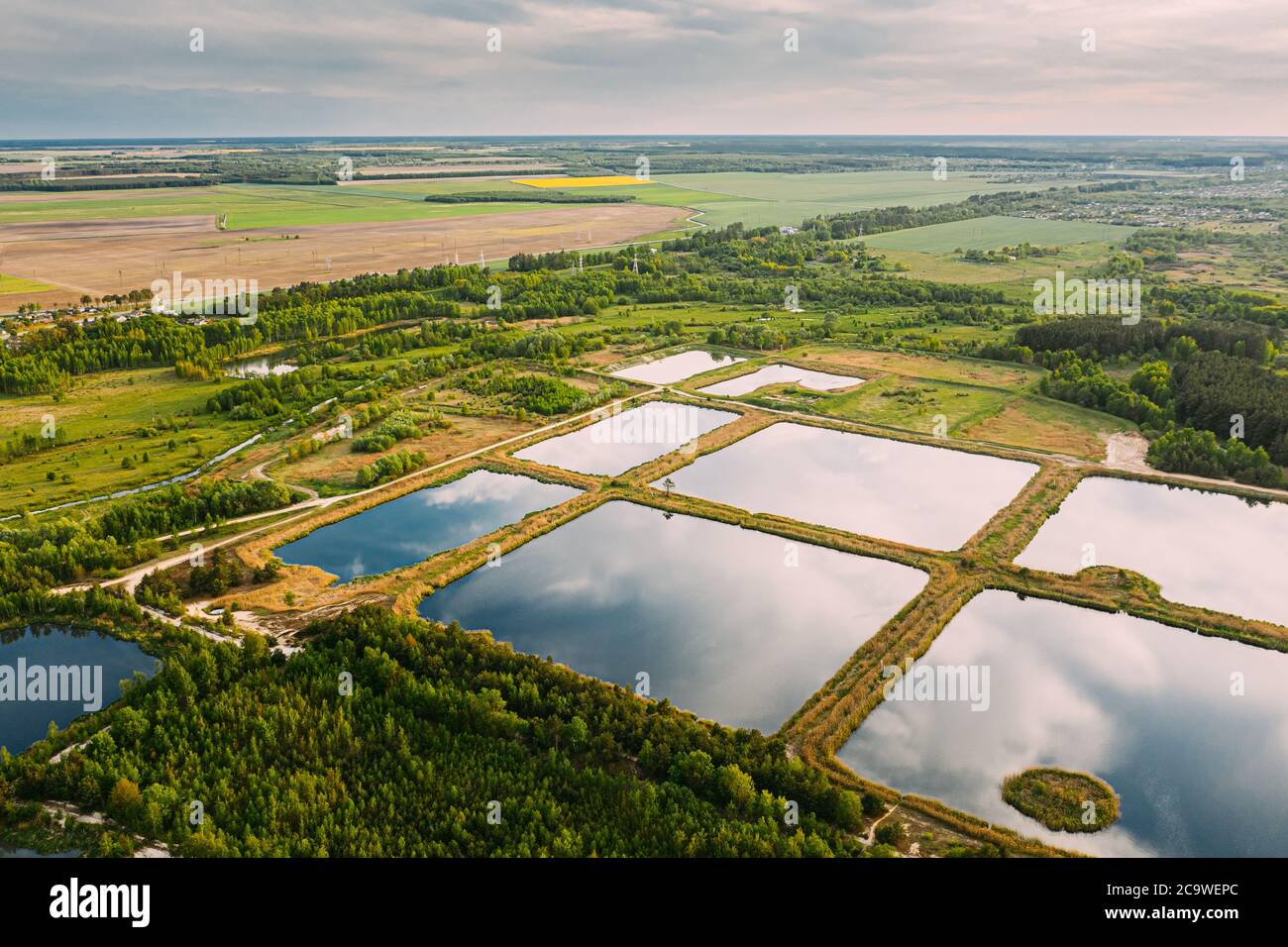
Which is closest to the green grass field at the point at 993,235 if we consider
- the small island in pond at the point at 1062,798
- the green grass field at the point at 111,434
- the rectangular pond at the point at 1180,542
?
the rectangular pond at the point at 1180,542

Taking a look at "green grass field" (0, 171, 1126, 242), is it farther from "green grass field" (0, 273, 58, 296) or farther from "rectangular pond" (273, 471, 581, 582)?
"rectangular pond" (273, 471, 581, 582)

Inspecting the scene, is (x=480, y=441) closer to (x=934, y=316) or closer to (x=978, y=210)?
(x=934, y=316)

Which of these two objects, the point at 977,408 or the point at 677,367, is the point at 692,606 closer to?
the point at 977,408

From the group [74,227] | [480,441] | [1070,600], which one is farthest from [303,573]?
[74,227]

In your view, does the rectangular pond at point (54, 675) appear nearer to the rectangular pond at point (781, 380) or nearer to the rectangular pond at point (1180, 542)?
the rectangular pond at point (1180, 542)

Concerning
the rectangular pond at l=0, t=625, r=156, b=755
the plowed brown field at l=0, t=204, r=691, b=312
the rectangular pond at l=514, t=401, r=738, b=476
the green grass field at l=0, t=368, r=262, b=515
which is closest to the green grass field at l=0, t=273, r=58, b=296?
the plowed brown field at l=0, t=204, r=691, b=312
